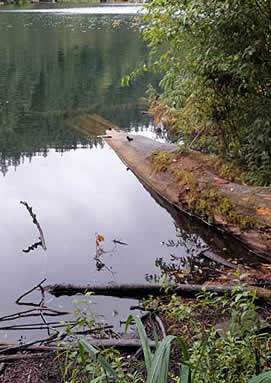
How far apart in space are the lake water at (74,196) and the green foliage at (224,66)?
1.18m

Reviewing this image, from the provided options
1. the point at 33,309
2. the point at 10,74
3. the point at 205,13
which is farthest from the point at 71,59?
the point at 33,309

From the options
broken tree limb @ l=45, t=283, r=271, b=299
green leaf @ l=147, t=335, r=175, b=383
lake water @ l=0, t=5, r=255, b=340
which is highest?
green leaf @ l=147, t=335, r=175, b=383

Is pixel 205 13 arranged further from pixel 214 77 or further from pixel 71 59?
pixel 71 59

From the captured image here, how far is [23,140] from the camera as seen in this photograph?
9.68m

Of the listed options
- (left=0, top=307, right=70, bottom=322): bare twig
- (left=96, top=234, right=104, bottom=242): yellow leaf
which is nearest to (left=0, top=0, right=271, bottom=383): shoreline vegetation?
(left=0, top=307, right=70, bottom=322): bare twig

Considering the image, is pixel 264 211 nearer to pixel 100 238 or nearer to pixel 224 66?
pixel 224 66

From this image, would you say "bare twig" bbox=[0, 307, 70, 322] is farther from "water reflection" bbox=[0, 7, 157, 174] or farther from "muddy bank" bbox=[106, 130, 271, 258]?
"water reflection" bbox=[0, 7, 157, 174]

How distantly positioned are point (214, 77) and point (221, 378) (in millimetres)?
3907

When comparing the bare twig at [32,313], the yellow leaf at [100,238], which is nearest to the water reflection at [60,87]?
the yellow leaf at [100,238]

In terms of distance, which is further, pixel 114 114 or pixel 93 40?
pixel 93 40

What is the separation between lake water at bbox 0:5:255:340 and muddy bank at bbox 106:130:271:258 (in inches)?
7.3

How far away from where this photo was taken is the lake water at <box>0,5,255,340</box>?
485 cm

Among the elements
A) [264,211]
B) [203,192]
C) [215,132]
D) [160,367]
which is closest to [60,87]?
[215,132]

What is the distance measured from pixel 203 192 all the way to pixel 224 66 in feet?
5.04
